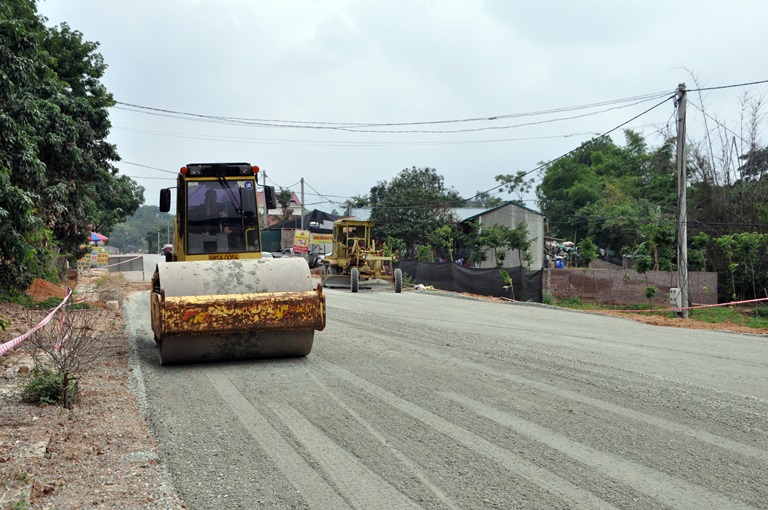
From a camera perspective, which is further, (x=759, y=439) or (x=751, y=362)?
(x=751, y=362)

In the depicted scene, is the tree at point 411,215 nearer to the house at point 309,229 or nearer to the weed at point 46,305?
the house at point 309,229

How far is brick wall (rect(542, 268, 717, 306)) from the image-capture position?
83.1 ft

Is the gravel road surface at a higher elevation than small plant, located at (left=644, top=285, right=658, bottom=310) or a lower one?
lower

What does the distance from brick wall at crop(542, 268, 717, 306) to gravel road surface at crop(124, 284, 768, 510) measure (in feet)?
47.3

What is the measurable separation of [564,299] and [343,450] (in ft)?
73.6

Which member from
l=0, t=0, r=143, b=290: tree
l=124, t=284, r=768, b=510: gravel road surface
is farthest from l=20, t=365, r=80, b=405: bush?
l=0, t=0, r=143, b=290: tree

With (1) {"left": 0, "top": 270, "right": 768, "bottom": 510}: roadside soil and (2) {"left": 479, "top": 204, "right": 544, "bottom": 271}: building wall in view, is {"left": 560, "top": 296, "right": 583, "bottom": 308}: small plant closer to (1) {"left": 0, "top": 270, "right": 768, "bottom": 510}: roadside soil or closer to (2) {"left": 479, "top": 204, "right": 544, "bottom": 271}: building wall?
(1) {"left": 0, "top": 270, "right": 768, "bottom": 510}: roadside soil

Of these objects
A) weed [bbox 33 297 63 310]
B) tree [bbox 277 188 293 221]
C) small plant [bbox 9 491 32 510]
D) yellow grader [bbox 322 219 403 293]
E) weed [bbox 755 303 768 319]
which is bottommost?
weed [bbox 755 303 768 319]

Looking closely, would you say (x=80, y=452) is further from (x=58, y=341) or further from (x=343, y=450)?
(x=58, y=341)

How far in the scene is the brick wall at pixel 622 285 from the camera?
997 inches

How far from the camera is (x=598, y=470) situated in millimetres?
5109

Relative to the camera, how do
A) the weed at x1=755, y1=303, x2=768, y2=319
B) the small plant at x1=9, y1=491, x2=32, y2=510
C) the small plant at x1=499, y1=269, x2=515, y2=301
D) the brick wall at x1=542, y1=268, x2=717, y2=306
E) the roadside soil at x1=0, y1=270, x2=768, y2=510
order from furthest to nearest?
1. the small plant at x1=499, y1=269, x2=515, y2=301
2. the brick wall at x1=542, y1=268, x2=717, y2=306
3. the weed at x1=755, y1=303, x2=768, y2=319
4. the roadside soil at x1=0, y1=270, x2=768, y2=510
5. the small plant at x1=9, y1=491, x2=32, y2=510

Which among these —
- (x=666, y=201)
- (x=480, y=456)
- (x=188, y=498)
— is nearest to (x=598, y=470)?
(x=480, y=456)

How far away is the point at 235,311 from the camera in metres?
8.87
